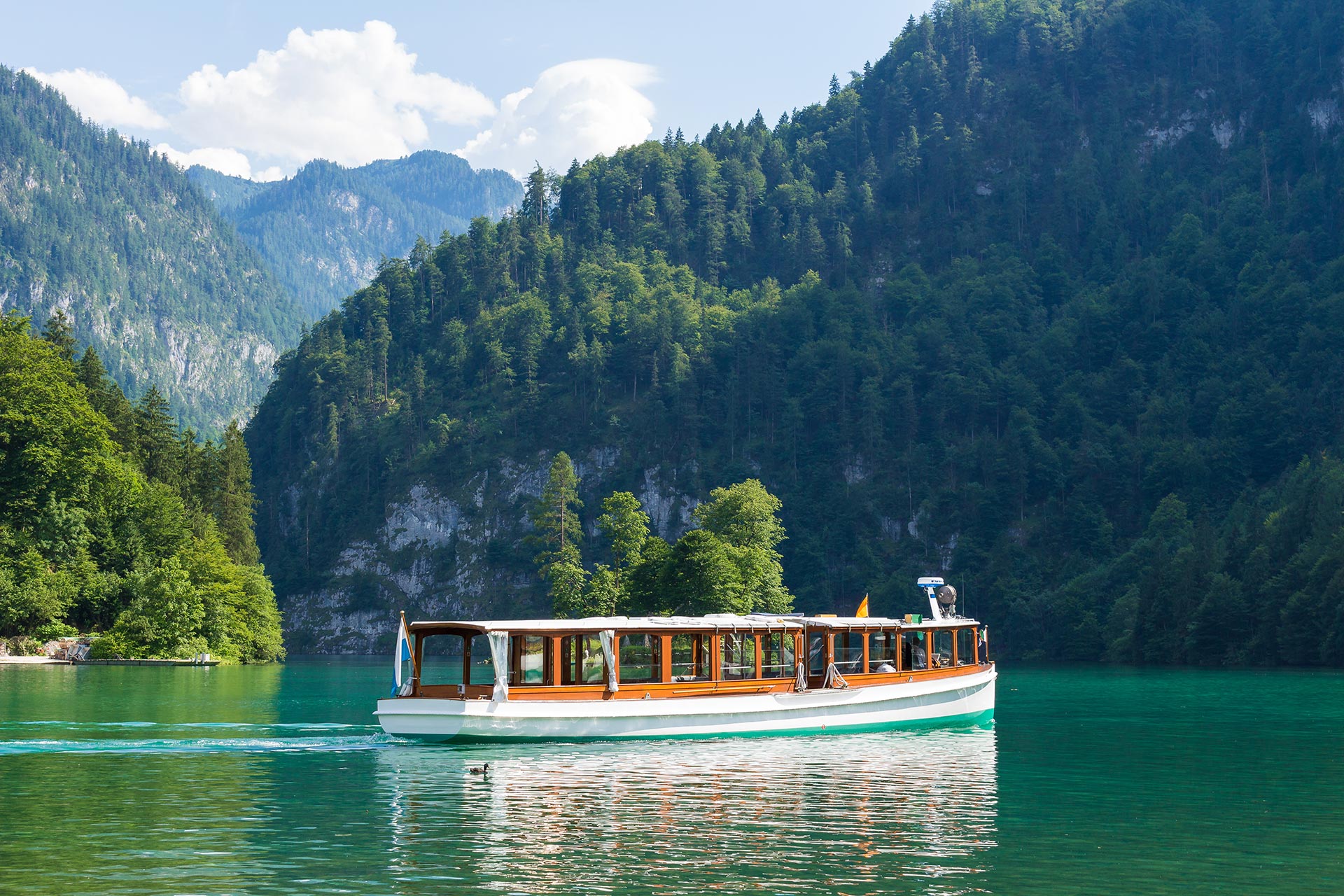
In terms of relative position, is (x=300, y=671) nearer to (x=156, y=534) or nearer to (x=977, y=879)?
(x=156, y=534)

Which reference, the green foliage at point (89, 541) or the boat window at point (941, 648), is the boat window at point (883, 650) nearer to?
the boat window at point (941, 648)

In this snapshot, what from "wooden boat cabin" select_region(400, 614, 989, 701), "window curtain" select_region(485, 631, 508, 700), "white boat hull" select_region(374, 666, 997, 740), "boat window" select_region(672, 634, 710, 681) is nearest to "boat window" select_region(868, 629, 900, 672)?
"wooden boat cabin" select_region(400, 614, 989, 701)

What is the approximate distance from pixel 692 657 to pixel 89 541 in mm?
82161

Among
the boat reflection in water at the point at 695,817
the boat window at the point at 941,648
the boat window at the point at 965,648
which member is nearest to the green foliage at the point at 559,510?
the boat window at the point at 965,648

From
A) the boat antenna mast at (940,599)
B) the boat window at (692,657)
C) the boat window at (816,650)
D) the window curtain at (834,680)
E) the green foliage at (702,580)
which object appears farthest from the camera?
the green foliage at (702,580)

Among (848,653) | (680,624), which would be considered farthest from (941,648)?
(680,624)

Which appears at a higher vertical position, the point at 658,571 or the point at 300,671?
the point at 658,571

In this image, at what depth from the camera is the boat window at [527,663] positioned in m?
51.5

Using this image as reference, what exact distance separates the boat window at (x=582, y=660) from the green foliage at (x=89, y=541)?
242 ft

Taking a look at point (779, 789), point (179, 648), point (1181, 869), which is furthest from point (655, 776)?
point (179, 648)

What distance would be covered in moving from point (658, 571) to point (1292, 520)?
60.8 m

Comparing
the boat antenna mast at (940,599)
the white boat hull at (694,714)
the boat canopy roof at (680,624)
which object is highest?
the boat antenna mast at (940,599)

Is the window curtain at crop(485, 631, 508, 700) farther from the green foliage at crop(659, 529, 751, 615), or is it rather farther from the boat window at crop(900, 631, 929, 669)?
the green foliage at crop(659, 529, 751, 615)

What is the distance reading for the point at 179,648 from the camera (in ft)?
386
